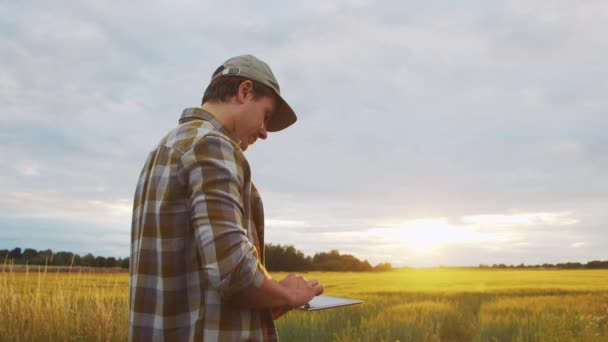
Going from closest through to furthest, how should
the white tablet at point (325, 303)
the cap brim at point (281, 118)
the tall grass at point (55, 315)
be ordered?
the white tablet at point (325, 303) → the cap brim at point (281, 118) → the tall grass at point (55, 315)

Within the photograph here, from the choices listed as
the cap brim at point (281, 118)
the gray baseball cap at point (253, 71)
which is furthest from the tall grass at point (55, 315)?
the gray baseball cap at point (253, 71)

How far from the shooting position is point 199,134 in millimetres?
1922

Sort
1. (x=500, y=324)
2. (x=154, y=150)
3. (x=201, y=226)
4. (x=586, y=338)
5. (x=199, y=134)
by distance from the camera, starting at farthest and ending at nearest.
Answer: (x=500, y=324) → (x=586, y=338) → (x=154, y=150) → (x=199, y=134) → (x=201, y=226)

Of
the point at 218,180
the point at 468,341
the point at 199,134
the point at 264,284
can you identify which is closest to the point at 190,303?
the point at 264,284

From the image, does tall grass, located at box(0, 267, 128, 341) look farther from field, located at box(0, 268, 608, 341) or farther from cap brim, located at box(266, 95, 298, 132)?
cap brim, located at box(266, 95, 298, 132)

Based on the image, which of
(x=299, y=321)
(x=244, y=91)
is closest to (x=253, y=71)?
(x=244, y=91)

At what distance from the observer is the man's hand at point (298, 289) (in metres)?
1.90

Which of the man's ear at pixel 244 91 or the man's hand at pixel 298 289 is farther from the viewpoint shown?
the man's ear at pixel 244 91

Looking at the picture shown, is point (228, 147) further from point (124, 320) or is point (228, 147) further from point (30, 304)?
point (30, 304)

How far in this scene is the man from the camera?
1.78 m

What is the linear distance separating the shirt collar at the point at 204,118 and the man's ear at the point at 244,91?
12 centimetres

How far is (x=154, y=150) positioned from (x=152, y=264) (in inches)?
16.0

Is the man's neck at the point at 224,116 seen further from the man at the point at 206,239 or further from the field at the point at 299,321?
the field at the point at 299,321

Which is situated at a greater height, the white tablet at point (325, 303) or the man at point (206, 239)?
the man at point (206, 239)
